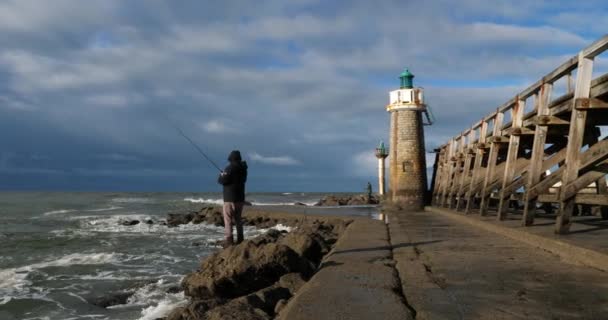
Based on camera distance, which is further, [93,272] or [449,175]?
[449,175]

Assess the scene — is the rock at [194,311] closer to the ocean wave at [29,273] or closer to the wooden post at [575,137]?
the wooden post at [575,137]

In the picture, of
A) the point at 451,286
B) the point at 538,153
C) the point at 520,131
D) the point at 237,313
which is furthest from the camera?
the point at 520,131

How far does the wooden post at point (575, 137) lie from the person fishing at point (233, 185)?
461 cm

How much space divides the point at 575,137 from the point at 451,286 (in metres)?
3.31

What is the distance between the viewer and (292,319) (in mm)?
A: 3359

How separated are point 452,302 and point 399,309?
1.70ft

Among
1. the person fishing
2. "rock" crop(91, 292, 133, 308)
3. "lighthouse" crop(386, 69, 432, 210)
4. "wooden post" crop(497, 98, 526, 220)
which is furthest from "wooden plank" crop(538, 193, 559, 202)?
"lighthouse" crop(386, 69, 432, 210)

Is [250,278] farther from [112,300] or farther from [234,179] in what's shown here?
[112,300]

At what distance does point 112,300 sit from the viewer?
25.4 ft

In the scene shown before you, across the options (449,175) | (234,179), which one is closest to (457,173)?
(449,175)

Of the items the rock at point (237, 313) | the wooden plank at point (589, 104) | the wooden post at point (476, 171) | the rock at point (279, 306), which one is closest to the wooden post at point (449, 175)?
the wooden post at point (476, 171)

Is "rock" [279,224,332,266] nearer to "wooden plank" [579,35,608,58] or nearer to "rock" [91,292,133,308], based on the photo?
"rock" [91,292,133,308]

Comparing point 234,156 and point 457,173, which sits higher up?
point 457,173

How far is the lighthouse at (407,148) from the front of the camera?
23.1 metres
